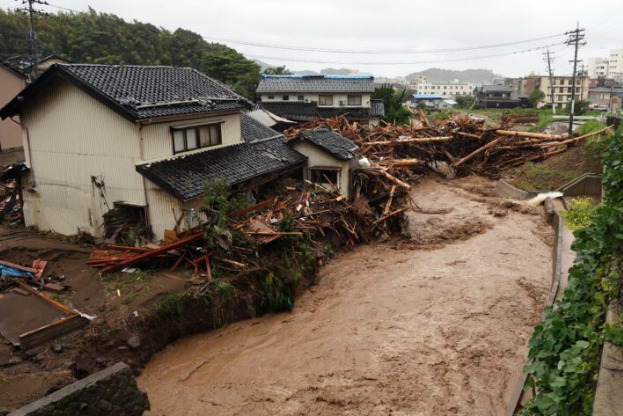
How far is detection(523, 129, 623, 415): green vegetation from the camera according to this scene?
4.25 meters

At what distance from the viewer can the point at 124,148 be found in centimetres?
1340

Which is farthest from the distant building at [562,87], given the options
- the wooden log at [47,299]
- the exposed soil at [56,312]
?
the wooden log at [47,299]

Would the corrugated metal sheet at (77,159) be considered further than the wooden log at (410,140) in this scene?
No

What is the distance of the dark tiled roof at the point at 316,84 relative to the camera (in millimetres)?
39375

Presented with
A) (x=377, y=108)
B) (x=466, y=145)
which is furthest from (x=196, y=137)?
(x=377, y=108)

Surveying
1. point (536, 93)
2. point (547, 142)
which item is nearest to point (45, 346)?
point (547, 142)

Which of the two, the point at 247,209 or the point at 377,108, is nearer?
the point at 247,209

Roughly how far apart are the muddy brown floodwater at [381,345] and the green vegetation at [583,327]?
4.22m

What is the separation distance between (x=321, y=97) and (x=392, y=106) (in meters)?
7.02

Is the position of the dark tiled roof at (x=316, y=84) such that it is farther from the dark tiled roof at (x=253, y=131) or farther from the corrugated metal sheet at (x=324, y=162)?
the corrugated metal sheet at (x=324, y=162)

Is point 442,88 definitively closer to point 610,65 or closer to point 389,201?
point 610,65

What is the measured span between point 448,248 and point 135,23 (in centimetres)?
5968

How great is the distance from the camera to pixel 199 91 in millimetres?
16547

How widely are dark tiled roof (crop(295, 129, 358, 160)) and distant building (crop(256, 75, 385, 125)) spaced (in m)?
18.5
